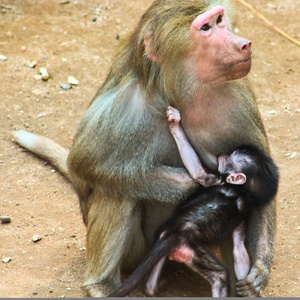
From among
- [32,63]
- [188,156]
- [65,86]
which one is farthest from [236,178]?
[32,63]

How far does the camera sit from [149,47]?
429cm

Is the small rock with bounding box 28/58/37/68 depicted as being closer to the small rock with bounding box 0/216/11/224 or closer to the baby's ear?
the small rock with bounding box 0/216/11/224

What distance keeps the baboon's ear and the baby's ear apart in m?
0.93

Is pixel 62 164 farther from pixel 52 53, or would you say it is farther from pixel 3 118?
pixel 52 53

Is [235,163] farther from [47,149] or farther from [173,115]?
[47,149]

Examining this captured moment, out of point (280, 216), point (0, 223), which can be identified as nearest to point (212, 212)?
point (280, 216)

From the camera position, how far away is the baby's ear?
4469 millimetres

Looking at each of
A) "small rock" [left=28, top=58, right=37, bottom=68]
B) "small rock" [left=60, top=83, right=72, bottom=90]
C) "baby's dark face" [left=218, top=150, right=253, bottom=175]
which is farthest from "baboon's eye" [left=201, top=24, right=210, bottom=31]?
"small rock" [left=28, top=58, right=37, bottom=68]

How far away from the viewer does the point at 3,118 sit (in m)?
6.95

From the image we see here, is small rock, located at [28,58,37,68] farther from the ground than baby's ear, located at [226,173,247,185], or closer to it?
closer to it

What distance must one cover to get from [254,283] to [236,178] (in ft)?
2.56

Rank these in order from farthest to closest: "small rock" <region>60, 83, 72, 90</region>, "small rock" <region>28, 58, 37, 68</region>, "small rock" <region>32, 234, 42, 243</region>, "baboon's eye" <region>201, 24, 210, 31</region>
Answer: "small rock" <region>28, 58, 37, 68</region> < "small rock" <region>60, 83, 72, 90</region> < "small rock" <region>32, 234, 42, 243</region> < "baboon's eye" <region>201, 24, 210, 31</region>

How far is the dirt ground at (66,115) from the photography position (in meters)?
5.09

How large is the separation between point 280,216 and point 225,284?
5.48 feet
